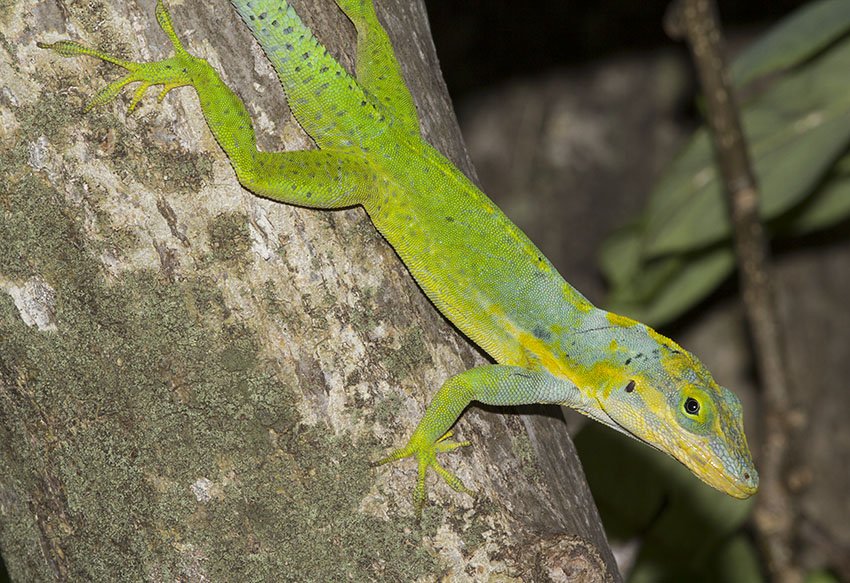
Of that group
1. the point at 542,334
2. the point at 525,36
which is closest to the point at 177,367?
the point at 542,334

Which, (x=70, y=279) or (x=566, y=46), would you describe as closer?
(x=70, y=279)

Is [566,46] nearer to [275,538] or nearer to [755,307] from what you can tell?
[755,307]

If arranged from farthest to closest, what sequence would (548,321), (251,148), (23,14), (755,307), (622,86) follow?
1. (622,86)
2. (755,307)
3. (548,321)
4. (251,148)
5. (23,14)

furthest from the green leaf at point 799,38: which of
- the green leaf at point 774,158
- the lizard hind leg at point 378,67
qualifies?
the lizard hind leg at point 378,67

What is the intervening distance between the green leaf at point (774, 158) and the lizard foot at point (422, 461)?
1.81 meters

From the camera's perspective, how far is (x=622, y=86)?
608 centimetres

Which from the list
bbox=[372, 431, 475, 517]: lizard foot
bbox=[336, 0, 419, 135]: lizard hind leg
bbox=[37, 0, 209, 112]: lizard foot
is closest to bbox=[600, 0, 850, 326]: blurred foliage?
bbox=[336, 0, 419, 135]: lizard hind leg

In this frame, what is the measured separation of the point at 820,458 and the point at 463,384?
3876 millimetres

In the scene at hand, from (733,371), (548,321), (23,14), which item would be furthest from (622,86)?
(23,14)

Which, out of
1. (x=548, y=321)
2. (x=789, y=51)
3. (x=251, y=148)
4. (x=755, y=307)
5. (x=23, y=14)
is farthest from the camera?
(x=755, y=307)

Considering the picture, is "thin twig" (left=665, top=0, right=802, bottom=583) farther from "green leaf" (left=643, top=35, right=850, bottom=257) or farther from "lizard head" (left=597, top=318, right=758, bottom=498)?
"lizard head" (left=597, top=318, right=758, bottom=498)

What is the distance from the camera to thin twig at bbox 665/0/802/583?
3.67 metres

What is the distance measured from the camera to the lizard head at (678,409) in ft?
8.87

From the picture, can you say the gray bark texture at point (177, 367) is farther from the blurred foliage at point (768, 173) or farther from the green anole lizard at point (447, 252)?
the blurred foliage at point (768, 173)
